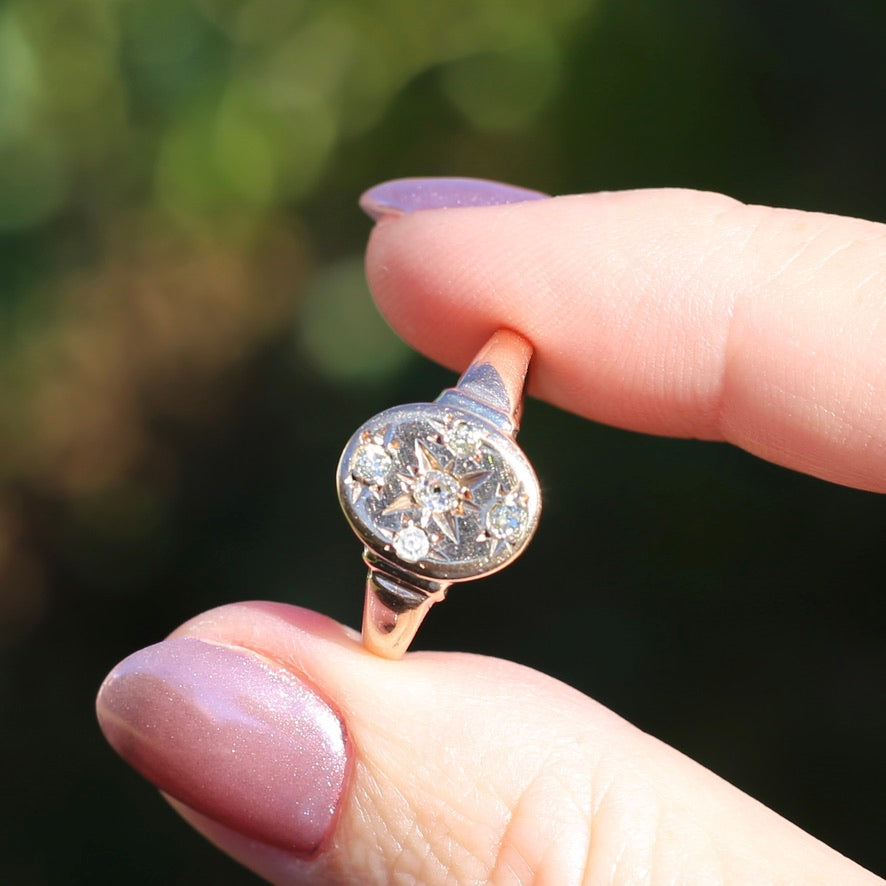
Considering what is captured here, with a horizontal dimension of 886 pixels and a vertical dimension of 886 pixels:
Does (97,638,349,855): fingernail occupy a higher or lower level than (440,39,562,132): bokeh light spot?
lower

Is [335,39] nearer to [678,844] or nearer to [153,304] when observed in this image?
[153,304]

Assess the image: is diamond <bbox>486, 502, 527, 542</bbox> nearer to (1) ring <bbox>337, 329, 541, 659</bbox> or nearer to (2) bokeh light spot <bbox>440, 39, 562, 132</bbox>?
(1) ring <bbox>337, 329, 541, 659</bbox>

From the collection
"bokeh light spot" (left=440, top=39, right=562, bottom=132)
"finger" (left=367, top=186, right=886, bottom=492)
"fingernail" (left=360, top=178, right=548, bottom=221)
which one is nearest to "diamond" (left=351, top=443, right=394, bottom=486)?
"finger" (left=367, top=186, right=886, bottom=492)

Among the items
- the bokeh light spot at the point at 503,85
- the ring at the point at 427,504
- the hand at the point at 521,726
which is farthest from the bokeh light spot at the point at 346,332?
the ring at the point at 427,504

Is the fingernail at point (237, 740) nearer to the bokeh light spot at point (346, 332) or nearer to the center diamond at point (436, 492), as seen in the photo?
the center diamond at point (436, 492)

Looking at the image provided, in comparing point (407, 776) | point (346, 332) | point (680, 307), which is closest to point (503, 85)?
point (346, 332)

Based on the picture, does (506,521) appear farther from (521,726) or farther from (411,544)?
(521,726)

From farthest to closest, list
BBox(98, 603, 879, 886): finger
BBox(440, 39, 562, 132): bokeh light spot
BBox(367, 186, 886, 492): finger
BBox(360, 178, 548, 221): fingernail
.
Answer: BBox(440, 39, 562, 132): bokeh light spot < BBox(360, 178, 548, 221): fingernail < BBox(367, 186, 886, 492): finger < BBox(98, 603, 879, 886): finger
